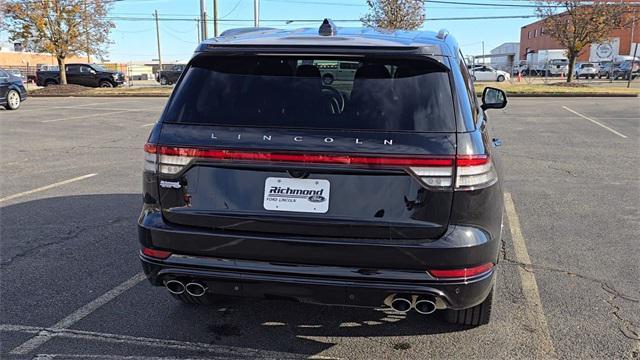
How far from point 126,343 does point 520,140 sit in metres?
10.3

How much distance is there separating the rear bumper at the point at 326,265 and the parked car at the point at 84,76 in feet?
119

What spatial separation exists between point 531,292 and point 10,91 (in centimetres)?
2005

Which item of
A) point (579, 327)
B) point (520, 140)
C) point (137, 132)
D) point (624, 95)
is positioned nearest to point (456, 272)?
point (579, 327)

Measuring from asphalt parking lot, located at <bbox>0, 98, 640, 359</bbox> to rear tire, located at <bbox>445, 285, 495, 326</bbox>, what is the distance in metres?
0.07

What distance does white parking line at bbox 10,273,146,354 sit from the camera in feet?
10.6

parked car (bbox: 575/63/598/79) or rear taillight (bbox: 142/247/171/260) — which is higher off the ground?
parked car (bbox: 575/63/598/79)

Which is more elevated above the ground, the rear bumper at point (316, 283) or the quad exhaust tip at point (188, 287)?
the rear bumper at point (316, 283)

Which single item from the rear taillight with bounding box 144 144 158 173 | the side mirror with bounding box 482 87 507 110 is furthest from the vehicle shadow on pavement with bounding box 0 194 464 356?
the side mirror with bounding box 482 87 507 110

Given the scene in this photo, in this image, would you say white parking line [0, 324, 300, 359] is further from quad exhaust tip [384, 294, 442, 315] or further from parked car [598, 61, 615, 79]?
parked car [598, 61, 615, 79]

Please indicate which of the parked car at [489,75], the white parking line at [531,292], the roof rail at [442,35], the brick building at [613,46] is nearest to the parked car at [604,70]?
the brick building at [613,46]

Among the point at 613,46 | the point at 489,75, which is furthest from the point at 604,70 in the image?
the point at 489,75

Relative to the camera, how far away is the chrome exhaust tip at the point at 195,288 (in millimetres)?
2893

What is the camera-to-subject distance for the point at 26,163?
9.23 m

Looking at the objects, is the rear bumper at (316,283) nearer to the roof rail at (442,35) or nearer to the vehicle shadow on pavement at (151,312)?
the vehicle shadow on pavement at (151,312)
